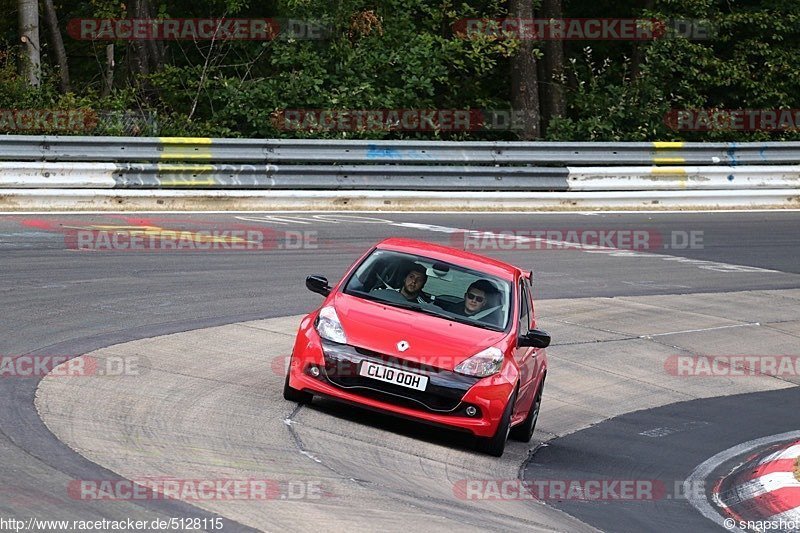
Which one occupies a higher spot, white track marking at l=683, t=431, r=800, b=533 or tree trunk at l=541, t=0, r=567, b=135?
tree trunk at l=541, t=0, r=567, b=135

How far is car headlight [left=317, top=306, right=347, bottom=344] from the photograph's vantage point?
31.1ft

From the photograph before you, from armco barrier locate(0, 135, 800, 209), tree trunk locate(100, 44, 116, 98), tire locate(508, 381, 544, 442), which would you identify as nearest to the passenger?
tire locate(508, 381, 544, 442)

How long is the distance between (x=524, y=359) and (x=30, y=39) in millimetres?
16781

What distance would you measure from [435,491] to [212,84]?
62.3 ft

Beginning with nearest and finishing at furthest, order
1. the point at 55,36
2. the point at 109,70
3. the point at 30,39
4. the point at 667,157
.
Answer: the point at 667,157 → the point at 30,39 → the point at 109,70 → the point at 55,36

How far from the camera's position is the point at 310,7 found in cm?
2595

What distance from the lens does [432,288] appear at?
10.4 meters

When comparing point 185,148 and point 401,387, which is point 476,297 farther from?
point 185,148

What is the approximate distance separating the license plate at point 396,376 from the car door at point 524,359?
2.97ft

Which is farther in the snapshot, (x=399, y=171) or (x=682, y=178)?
(x=682, y=178)

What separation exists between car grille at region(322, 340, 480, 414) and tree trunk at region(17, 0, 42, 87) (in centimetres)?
1656

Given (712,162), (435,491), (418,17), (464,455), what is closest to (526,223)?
(712,162)

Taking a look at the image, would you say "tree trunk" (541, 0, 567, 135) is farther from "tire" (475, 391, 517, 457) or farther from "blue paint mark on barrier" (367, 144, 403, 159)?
"tire" (475, 391, 517, 457)

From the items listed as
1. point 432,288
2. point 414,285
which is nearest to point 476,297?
point 432,288
